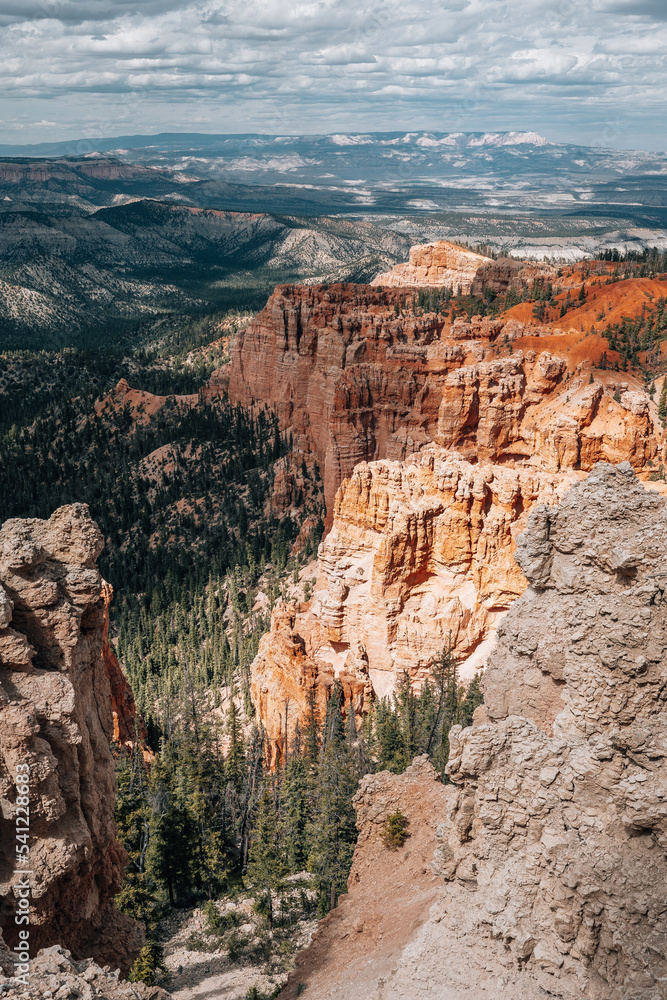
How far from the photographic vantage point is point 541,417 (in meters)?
52.1

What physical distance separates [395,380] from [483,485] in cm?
3269

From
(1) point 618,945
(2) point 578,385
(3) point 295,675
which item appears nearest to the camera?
(1) point 618,945

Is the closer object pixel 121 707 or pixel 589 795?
pixel 589 795

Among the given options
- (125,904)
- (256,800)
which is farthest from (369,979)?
(256,800)

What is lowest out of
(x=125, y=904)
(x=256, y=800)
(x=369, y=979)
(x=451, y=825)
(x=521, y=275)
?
(x=256, y=800)

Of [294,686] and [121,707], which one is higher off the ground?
[121,707]

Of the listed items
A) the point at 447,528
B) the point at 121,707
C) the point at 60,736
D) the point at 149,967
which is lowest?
the point at 121,707

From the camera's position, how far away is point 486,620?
136 ft

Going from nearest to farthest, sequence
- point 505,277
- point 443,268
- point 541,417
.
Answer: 1. point 541,417
2. point 505,277
3. point 443,268

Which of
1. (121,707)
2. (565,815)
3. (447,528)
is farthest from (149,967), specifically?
(447,528)

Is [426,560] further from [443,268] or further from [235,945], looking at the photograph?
[443,268]

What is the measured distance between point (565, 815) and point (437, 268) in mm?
120698

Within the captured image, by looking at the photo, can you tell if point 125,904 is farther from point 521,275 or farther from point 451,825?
point 521,275

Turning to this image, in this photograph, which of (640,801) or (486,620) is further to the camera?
(486,620)
